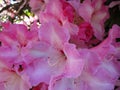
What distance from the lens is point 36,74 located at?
0.65m

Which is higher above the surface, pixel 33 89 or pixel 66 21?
pixel 66 21

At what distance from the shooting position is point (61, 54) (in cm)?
66

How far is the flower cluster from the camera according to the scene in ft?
2.02

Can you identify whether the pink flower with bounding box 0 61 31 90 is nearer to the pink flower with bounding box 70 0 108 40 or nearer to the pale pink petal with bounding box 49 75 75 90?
the pale pink petal with bounding box 49 75 75 90

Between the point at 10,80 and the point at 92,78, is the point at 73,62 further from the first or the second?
the point at 10,80

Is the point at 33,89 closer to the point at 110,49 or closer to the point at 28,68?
the point at 28,68

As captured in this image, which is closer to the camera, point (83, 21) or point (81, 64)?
point (81, 64)

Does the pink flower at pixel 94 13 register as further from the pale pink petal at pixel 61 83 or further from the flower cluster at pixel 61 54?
the pale pink petal at pixel 61 83

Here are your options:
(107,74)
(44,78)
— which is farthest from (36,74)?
(107,74)

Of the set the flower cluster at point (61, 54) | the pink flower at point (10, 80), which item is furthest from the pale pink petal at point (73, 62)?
the pink flower at point (10, 80)

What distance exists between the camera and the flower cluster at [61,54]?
0.61 meters

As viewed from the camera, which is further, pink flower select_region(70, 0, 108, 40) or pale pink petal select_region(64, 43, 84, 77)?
pink flower select_region(70, 0, 108, 40)

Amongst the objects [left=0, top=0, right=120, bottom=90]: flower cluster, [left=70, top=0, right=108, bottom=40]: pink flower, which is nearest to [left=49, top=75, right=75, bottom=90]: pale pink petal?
[left=0, top=0, right=120, bottom=90]: flower cluster

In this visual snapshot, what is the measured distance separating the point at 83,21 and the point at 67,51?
0.41 feet
